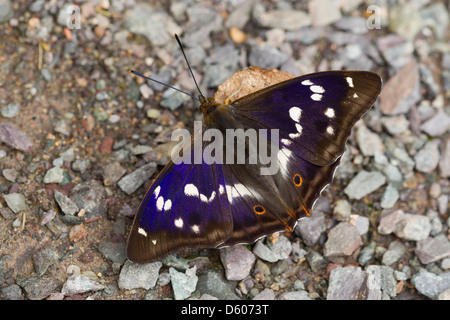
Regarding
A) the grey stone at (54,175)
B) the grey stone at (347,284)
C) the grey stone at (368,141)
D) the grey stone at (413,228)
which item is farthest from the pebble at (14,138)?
the grey stone at (413,228)

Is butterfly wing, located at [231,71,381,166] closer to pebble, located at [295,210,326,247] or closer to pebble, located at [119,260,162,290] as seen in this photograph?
pebble, located at [295,210,326,247]

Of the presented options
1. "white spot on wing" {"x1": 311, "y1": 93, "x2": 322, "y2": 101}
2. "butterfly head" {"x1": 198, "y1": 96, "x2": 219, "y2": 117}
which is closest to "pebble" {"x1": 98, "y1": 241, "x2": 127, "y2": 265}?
"butterfly head" {"x1": 198, "y1": 96, "x2": 219, "y2": 117}

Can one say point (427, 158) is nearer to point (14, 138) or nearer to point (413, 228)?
point (413, 228)

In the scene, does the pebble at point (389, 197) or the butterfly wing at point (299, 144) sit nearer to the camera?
the butterfly wing at point (299, 144)

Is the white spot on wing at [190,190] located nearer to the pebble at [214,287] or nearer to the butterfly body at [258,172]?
the butterfly body at [258,172]

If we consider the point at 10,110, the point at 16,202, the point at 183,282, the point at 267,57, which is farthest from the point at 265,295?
the point at 10,110

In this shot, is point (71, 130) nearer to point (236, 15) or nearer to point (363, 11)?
point (236, 15)
